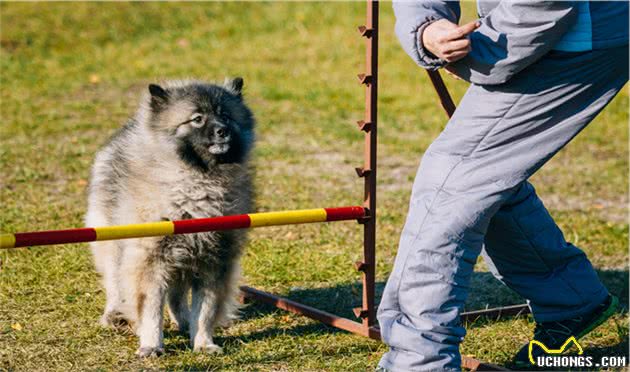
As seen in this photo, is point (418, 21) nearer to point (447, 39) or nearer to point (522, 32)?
point (447, 39)

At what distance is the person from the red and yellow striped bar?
0.61 meters

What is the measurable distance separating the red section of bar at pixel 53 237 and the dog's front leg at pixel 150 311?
68cm

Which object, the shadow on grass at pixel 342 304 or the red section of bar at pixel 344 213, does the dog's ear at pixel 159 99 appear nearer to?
the red section of bar at pixel 344 213

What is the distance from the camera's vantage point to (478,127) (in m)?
3.38

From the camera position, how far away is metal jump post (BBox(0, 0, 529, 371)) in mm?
3533

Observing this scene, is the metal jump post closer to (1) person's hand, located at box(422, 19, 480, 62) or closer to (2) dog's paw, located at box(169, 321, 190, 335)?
(2) dog's paw, located at box(169, 321, 190, 335)

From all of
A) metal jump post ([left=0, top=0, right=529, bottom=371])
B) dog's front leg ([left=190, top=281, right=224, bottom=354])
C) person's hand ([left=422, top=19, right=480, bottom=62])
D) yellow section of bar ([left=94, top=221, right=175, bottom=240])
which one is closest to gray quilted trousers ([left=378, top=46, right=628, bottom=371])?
person's hand ([left=422, top=19, right=480, bottom=62])

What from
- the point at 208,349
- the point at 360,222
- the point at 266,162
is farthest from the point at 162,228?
the point at 266,162

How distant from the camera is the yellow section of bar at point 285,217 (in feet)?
12.7

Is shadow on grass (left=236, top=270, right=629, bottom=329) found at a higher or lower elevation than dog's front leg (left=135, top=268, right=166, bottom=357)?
lower

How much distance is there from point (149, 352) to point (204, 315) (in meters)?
0.29

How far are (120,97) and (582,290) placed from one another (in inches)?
290

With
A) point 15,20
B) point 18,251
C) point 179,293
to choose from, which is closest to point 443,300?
point 179,293

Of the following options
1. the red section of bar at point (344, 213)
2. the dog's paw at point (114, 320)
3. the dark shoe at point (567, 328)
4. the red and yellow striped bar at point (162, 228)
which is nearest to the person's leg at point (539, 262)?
the dark shoe at point (567, 328)
